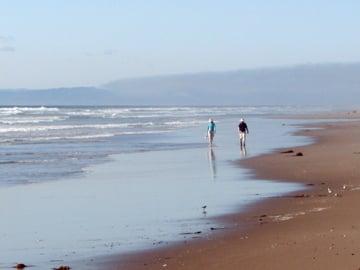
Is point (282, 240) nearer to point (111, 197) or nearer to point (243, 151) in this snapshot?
point (111, 197)

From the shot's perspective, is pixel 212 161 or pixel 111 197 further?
pixel 212 161

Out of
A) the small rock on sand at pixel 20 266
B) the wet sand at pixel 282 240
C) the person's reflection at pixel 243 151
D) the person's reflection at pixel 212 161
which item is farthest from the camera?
the person's reflection at pixel 243 151

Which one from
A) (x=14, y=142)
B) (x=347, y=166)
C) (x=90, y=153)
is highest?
(x=14, y=142)

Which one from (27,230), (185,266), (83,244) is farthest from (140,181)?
(185,266)

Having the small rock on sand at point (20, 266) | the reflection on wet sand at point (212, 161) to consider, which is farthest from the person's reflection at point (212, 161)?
the small rock on sand at point (20, 266)

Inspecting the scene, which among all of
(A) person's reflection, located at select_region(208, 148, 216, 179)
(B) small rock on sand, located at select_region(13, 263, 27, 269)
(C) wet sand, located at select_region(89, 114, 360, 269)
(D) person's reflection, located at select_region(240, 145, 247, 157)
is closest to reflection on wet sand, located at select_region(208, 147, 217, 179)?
(A) person's reflection, located at select_region(208, 148, 216, 179)

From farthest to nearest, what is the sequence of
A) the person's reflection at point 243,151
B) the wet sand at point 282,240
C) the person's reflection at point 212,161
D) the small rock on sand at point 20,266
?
the person's reflection at point 243,151 → the person's reflection at point 212,161 → the small rock on sand at point 20,266 → the wet sand at point 282,240

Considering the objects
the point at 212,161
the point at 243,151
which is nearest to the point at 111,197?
the point at 212,161

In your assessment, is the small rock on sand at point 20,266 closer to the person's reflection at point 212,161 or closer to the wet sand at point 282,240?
the wet sand at point 282,240

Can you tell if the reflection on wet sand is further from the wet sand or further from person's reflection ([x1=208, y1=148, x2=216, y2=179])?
the wet sand

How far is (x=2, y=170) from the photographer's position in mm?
22734

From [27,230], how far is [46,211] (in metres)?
2.04

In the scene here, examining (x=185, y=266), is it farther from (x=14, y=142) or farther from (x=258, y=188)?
(x=14, y=142)

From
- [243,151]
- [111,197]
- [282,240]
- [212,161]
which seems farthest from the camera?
[243,151]
